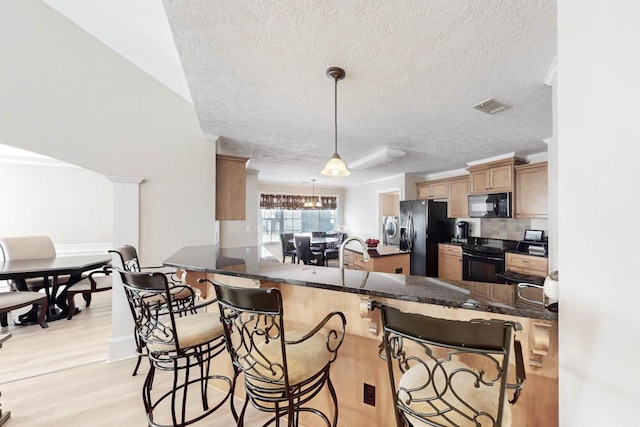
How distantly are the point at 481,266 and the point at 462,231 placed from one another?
3.66 feet

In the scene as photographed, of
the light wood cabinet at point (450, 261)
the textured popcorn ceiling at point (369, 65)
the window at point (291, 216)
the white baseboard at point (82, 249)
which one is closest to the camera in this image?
the textured popcorn ceiling at point (369, 65)

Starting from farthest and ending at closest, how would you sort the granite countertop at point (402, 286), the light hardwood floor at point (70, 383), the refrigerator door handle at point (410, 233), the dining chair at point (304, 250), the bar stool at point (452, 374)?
the dining chair at point (304, 250), the refrigerator door handle at point (410, 233), the light hardwood floor at point (70, 383), the granite countertop at point (402, 286), the bar stool at point (452, 374)

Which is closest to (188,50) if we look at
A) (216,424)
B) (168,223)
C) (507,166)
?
(168,223)

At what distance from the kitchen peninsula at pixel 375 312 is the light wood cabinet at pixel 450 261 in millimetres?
3909

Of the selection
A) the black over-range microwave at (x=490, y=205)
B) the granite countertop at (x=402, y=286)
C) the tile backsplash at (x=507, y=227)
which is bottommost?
the granite countertop at (x=402, y=286)

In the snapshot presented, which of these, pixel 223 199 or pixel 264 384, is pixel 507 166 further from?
pixel 264 384

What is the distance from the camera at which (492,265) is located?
392 centimetres

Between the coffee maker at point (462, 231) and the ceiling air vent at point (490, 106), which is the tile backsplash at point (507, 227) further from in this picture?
the ceiling air vent at point (490, 106)

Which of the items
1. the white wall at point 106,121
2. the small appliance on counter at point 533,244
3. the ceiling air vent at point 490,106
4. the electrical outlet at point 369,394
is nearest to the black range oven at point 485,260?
the small appliance on counter at point 533,244

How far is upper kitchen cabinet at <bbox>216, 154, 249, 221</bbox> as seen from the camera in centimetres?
322

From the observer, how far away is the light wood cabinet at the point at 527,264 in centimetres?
339

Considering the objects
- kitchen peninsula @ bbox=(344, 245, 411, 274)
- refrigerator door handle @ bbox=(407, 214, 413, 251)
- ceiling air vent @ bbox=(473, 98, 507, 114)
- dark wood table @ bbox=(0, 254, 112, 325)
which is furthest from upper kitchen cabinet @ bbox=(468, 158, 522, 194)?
dark wood table @ bbox=(0, 254, 112, 325)

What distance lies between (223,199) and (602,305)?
3289mm

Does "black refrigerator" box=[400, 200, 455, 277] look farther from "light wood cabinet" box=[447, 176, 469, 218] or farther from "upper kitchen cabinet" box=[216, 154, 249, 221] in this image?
"upper kitchen cabinet" box=[216, 154, 249, 221]
